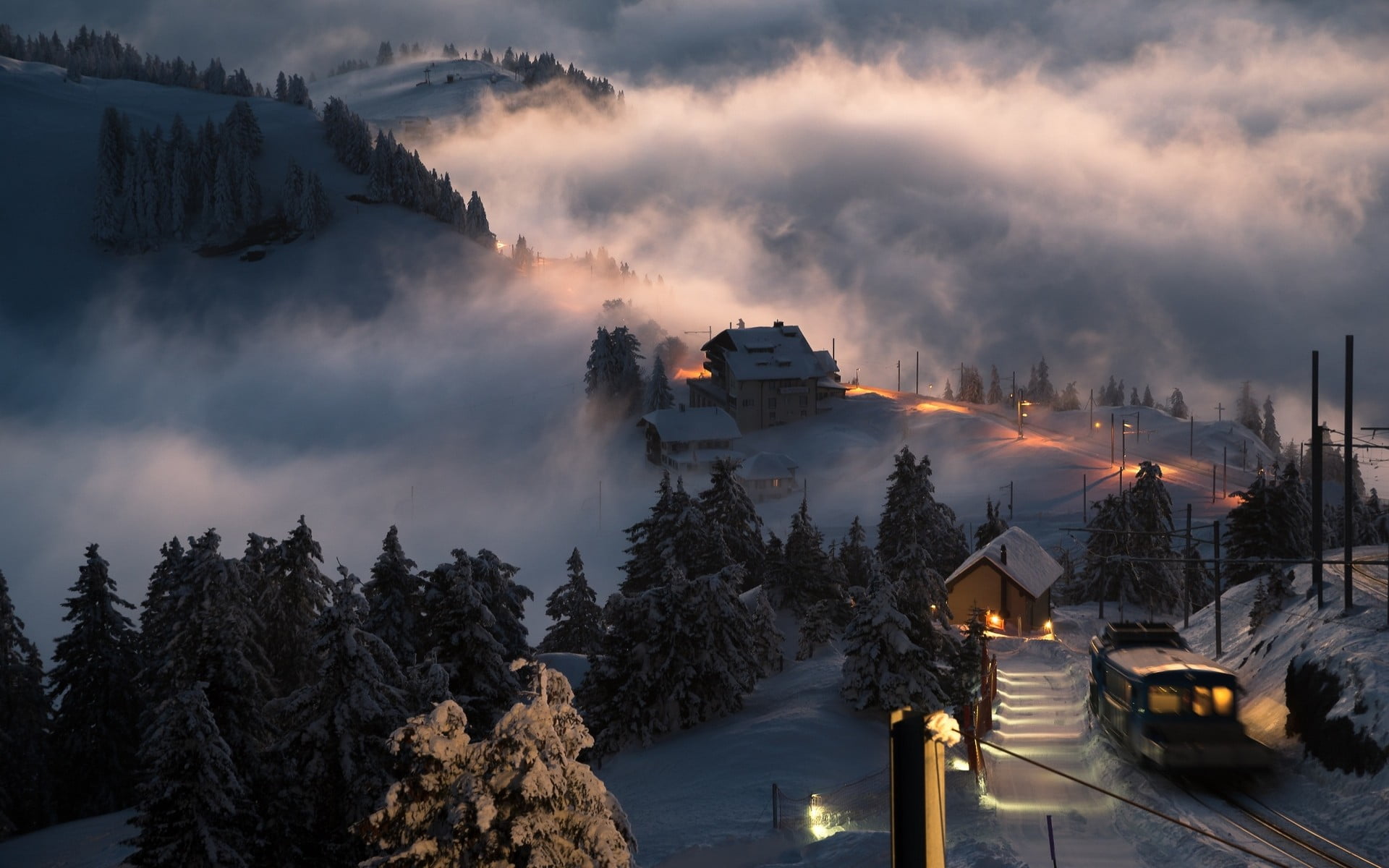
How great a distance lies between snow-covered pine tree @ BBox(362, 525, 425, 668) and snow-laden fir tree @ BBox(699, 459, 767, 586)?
85.8 feet

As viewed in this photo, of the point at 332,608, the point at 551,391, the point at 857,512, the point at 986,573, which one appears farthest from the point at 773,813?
the point at 551,391

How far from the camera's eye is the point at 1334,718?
23078mm

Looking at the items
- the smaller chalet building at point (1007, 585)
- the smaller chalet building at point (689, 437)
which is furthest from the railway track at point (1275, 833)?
the smaller chalet building at point (689, 437)

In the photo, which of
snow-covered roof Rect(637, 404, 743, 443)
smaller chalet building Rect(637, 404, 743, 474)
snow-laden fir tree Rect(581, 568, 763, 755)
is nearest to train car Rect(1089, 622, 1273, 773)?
snow-laden fir tree Rect(581, 568, 763, 755)

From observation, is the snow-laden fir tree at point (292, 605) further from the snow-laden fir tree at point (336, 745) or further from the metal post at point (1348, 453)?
the metal post at point (1348, 453)

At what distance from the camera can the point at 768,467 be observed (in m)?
111

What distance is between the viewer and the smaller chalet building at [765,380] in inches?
5064

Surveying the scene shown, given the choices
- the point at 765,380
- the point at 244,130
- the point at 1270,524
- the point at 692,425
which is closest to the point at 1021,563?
the point at 1270,524

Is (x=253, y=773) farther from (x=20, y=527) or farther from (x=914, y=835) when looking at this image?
(x=20, y=527)

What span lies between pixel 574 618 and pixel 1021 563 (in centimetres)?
2420

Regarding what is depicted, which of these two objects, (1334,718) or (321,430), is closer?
(1334,718)

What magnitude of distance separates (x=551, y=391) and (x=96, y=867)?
115013 millimetres

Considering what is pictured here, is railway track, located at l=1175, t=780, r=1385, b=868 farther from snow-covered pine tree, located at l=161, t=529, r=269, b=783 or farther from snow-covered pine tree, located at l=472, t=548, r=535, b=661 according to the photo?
snow-covered pine tree, located at l=161, t=529, r=269, b=783

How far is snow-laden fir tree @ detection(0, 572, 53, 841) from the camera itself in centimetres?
4381
